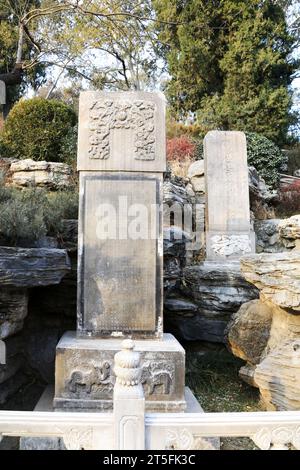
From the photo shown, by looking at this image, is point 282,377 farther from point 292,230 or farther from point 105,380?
point 292,230

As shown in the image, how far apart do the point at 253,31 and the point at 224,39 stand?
93cm

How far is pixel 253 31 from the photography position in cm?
1155

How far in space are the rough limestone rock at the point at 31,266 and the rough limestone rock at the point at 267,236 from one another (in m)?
4.85

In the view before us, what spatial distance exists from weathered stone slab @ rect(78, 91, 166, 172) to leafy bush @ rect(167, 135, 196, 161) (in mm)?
6090

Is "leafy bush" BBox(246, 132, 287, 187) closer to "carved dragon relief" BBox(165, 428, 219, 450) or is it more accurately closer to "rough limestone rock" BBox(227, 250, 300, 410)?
"rough limestone rock" BBox(227, 250, 300, 410)

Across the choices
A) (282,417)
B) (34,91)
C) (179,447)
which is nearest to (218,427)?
(179,447)

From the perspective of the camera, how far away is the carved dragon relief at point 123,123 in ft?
12.0

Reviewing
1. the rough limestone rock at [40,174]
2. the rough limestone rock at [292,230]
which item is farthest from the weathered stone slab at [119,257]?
the rough limestone rock at [40,174]

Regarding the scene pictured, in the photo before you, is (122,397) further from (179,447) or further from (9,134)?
(9,134)

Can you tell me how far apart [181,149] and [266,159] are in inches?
98.7

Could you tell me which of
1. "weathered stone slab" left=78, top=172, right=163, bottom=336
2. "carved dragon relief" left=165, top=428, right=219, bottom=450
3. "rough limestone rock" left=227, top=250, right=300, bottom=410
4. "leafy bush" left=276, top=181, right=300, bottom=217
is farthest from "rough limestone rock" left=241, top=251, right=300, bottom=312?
"leafy bush" left=276, top=181, right=300, bottom=217

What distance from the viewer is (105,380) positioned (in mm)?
3104

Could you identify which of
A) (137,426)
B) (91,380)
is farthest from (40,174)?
(137,426)

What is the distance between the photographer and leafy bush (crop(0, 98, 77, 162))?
7672mm
